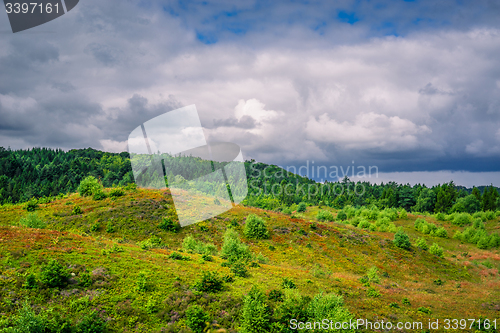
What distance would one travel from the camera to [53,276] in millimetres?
13133

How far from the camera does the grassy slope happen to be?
1292cm

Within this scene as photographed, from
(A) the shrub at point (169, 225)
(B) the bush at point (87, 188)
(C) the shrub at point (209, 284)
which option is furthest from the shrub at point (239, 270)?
(B) the bush at point (87, 188)

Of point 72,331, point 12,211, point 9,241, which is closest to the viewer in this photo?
point 72,331

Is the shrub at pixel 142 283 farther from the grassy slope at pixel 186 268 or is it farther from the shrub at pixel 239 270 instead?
the shrub at pixel 239 270

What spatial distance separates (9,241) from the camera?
1652 centimetres

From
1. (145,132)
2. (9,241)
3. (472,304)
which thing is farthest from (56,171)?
(472,304)

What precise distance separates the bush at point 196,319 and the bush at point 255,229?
2436 centimetres

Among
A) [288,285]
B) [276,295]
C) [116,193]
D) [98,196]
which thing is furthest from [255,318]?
[98,196]

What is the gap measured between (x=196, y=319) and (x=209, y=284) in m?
3.36

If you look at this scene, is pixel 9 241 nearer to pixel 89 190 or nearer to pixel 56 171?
pixel 89 190

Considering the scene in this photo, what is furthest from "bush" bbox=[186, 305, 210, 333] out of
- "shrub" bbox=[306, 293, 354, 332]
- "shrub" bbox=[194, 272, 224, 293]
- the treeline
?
the treeline

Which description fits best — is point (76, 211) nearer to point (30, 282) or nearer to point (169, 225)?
point (169, 225)

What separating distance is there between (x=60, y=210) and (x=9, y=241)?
24.5 meters

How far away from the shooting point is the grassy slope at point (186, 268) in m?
12.9
